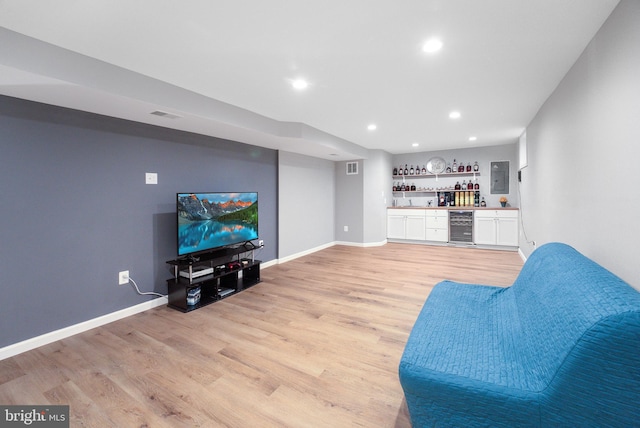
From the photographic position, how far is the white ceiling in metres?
1.65

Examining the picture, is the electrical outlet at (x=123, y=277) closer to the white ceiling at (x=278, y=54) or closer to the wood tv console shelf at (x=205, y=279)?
the wood tv console shelf at (x=205, y=279)

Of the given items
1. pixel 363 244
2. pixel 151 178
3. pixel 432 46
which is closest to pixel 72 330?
pixel 151 178

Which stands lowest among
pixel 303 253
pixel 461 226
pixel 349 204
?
pixel 303 253

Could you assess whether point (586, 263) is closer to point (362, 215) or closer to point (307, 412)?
point (307, 412)

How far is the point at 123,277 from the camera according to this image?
2969 millimetres

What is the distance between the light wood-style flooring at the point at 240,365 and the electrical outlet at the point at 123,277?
380 millimetres

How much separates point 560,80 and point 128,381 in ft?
14.4

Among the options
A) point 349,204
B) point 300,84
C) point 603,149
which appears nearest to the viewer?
point 603,149

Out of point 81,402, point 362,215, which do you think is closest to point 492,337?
point 81,402

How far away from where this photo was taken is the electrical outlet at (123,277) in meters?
2.94

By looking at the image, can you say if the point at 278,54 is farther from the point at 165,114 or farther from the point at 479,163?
the point at 479,163

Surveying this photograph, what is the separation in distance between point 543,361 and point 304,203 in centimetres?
486

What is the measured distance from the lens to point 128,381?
76.7 inches

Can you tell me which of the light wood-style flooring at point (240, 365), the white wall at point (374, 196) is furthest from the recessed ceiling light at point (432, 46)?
the white wall at point (374, 196)
